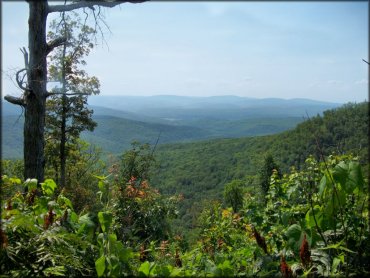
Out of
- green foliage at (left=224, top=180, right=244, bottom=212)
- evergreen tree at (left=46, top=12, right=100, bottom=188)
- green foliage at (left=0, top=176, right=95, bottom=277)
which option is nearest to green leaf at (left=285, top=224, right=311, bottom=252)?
green foliage at (left=0, top=176, right=95, bottom=277)

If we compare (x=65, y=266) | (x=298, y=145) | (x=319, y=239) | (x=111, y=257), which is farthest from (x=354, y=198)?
(x=298, y=145)

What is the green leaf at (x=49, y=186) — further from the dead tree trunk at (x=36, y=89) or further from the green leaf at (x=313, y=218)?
the dead tree trunk at (x=36, y=89)

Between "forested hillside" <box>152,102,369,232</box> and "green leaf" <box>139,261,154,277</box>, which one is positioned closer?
"green leaf" <box>139,261,154,277</box>

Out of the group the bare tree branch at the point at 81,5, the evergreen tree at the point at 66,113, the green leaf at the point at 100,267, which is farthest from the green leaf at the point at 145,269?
the evergreen tree at the point at 66,113

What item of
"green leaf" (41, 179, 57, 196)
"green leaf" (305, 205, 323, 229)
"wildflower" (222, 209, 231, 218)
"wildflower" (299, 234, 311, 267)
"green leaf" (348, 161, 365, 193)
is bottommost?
"wildflower" (222, 209, 231, 218)

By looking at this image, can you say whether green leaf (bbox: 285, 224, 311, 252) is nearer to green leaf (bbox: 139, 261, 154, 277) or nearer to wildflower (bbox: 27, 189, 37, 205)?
green leaf (bbox: 139, 261, 154, 277)

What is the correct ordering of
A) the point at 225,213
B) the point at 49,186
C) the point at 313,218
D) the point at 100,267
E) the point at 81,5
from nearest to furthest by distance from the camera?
the point at 100,267
the point at 313,218
the point at 49,186
the point at 81,5
the point at 225,213

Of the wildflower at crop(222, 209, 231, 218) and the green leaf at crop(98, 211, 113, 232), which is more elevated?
the green leaf at crop(98, 211, 113, 232)

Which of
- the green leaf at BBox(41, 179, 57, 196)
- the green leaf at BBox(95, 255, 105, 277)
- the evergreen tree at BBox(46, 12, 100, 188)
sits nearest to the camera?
the green leaf at BBox(95, 255, 105, 277)

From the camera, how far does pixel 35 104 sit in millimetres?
4820

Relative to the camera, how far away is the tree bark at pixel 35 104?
15.4 ft

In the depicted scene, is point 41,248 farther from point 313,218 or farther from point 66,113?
point 66,113

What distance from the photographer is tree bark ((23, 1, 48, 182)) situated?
15.4 ft

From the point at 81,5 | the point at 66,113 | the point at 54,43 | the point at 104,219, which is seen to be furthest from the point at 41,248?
the point at 66,113
